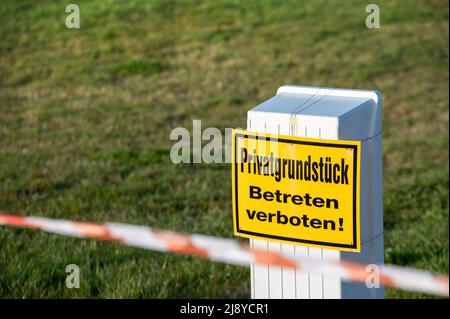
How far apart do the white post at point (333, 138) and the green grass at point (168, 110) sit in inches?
71.1

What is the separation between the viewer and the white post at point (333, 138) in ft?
13.0

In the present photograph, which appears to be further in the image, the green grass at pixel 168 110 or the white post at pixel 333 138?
the green grass at pixel 168 110

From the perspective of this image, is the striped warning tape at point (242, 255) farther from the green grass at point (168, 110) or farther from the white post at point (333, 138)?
the green grass at point (168, 110)

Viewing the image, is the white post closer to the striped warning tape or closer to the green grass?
the striped warning tape

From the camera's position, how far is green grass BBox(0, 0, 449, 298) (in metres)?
6.41

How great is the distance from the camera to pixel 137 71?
1273cm

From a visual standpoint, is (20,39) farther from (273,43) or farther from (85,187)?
(85,187)

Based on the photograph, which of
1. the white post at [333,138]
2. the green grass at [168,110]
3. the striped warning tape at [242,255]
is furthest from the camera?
the green grass at [168,110]

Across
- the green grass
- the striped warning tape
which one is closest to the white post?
the striped warning tape

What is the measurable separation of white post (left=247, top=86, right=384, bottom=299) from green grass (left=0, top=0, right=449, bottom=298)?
1806 millimetres

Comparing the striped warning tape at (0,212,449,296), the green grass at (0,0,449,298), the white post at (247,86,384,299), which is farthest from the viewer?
the green grass at (0,0,449,298)

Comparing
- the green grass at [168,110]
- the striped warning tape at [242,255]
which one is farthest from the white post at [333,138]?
the green grass at [168,110]

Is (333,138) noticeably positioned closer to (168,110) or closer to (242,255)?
(242,255)
